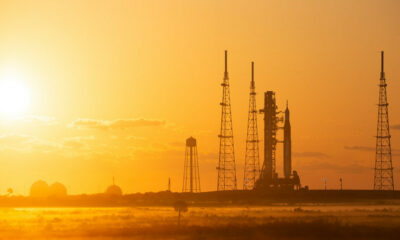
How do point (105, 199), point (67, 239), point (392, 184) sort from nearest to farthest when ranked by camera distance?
point (67, 239) → point (392, 184) → point (105, 199)

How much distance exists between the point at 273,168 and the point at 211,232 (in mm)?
86822

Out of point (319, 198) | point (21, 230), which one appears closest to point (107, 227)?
point (21, 230)

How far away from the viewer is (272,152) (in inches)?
6058

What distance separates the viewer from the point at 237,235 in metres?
67.2

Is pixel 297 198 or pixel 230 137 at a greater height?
pixel 230 137

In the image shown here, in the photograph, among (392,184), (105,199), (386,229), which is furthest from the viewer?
(105,199)

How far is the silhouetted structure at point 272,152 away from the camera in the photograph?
500ft

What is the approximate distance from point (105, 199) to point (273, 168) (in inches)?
1944

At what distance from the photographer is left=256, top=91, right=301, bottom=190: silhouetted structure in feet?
500

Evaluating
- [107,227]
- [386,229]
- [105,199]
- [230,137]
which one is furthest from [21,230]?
[105,199]

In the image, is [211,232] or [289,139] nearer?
[211,232]

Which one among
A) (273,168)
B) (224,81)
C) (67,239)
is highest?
(224,81)

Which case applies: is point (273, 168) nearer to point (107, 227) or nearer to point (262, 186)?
point (262, 186)

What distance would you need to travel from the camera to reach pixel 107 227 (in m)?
79.6
